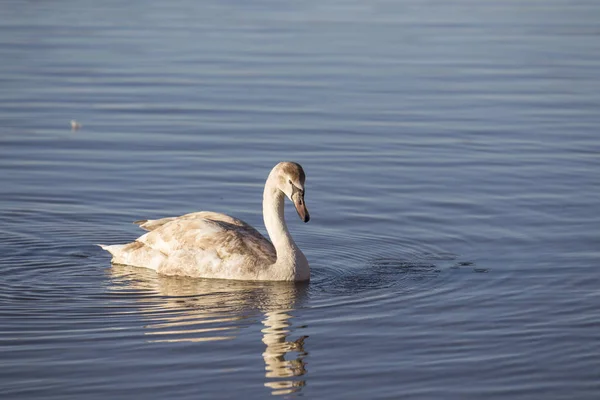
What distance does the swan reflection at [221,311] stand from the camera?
10062mm

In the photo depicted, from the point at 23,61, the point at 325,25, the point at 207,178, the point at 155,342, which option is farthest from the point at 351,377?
the point at 325,25

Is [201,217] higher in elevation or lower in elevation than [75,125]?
lower

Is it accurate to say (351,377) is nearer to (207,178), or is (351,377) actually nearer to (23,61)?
(207,178)

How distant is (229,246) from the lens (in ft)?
43.0

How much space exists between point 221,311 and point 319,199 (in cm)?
479

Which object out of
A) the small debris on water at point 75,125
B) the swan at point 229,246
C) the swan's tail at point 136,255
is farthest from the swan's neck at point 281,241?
the small debris on water at point 75,125

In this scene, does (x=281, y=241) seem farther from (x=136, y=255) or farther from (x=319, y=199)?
(x=319, y=199)

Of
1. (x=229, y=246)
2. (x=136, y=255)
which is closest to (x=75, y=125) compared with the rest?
(x=136, y=255)

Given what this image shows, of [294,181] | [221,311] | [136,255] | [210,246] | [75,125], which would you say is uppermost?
[75,125]

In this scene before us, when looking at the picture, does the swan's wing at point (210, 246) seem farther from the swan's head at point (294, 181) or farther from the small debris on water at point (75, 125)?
the small debris on water at point (75, 125)

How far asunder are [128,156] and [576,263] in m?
7.45

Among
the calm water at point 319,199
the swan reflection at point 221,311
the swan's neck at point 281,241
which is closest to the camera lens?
the calm water at point 319,199

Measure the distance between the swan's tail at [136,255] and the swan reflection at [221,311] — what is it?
3.4 inches

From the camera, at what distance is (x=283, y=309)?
1169 cm
